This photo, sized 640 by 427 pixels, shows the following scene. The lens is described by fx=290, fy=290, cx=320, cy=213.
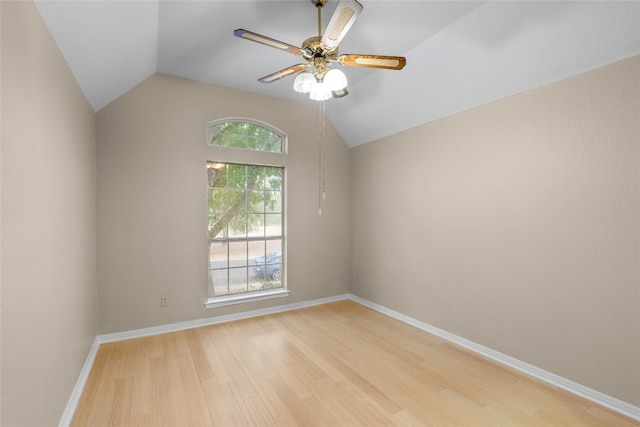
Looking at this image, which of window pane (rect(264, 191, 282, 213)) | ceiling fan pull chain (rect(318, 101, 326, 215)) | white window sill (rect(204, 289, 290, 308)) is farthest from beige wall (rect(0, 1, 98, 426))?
ceiling fan pull chain (rect(318, 101, 326, 215))

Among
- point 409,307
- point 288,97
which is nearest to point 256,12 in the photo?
point 288,97

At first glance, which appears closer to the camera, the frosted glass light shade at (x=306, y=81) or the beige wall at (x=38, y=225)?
the beige wall at (x=38, y=225)

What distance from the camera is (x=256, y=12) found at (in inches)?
93.7

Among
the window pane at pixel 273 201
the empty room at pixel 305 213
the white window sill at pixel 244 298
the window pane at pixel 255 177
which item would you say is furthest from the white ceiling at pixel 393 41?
the white window sill at pixel 244 298

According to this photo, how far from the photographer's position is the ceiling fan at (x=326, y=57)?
172 cm

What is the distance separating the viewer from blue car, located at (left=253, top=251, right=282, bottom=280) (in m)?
4.20

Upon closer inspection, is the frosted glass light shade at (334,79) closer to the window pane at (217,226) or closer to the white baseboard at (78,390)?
the window pane at (217,226)

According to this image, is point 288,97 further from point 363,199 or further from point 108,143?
point 108,143

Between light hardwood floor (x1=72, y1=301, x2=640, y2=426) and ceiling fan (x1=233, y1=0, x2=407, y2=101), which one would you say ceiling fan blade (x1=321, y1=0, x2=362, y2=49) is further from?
light hardwood floor (x1=72, y1=301, x2=640, y2=426)

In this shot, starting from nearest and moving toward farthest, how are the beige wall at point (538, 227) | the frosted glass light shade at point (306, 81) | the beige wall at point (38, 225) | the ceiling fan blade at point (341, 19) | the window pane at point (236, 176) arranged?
the beige wall at point (38, 225) → the ceiling fan blade at point (341, 19) → the beige wall at point (538, 227) → the frosted glass light shade at point (306, 81) → the window pane at point (236, 176)

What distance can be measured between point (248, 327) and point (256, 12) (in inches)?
131

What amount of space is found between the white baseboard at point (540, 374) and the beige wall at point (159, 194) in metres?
2.02

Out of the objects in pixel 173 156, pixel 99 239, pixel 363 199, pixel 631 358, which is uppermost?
pixel 173 156

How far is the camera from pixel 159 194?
135 inches
